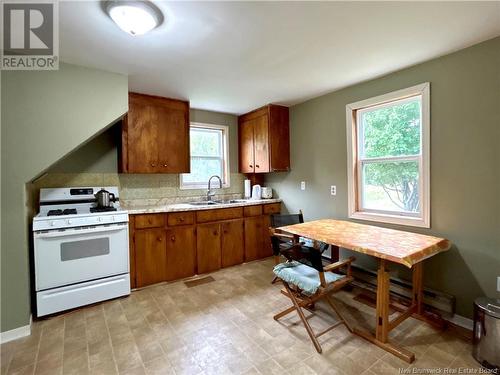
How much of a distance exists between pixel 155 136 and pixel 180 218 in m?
1.10

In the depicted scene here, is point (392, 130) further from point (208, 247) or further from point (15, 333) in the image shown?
point (15, 333)

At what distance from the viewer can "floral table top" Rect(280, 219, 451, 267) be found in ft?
5.77

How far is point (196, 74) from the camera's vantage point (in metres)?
2.56

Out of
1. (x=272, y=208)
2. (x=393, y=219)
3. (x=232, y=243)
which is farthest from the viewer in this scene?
(x=272, y=208)

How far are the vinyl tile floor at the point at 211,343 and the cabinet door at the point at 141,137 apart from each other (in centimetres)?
154

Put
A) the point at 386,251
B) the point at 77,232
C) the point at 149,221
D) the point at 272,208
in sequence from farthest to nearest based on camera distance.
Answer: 1. the point at 272,208
2. the point at 149,221
3. the point at 77,232
4. the point at 386,251

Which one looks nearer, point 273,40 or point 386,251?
point 386,251

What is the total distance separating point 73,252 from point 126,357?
46.8 inches

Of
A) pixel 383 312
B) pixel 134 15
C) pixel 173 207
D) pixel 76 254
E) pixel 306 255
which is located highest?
pixel 134 15

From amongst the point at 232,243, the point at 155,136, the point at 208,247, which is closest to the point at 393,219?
the point at 232,243

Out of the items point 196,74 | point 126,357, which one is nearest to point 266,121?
point 196,74

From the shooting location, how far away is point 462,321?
6.94 ft

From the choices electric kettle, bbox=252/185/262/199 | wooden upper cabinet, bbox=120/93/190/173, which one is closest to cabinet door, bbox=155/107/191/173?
wooden upper cabinet, bbox=120/93/190/173

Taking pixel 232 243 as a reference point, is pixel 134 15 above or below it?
above
